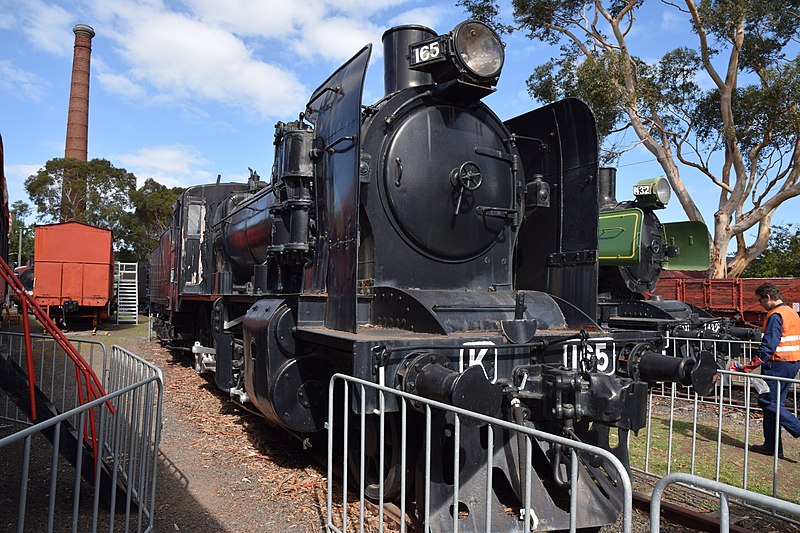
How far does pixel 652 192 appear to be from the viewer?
1012 centimetres

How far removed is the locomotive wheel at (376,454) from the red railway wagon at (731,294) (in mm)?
12496

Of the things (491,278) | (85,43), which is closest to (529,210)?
(491,278)

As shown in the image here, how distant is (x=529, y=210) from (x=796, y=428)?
3.57m

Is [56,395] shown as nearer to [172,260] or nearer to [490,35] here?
[172,260]

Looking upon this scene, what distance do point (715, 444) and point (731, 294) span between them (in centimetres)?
922

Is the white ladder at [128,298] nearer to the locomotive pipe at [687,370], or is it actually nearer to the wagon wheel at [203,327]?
the wagon wheel at [203,327]

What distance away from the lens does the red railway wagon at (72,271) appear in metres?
18.6

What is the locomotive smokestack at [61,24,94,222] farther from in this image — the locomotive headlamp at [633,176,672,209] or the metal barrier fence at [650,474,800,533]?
the metal barrier fence at [650,474,800,533]

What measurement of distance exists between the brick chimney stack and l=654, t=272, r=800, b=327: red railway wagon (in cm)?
4101

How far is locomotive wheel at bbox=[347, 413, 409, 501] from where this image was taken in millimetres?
3799

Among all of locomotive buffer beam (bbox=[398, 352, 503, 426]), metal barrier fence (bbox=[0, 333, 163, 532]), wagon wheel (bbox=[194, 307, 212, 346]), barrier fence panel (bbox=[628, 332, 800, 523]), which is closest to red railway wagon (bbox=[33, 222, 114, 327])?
wagon wheel (bbox=[194, 307, 212, 346])

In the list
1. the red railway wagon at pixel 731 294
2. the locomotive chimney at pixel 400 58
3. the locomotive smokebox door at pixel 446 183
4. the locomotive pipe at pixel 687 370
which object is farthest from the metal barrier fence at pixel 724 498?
the red railway wagon at pixel 731 294

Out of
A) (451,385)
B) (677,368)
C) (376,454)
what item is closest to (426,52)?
(451,385)

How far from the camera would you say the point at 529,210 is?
16.7ft
